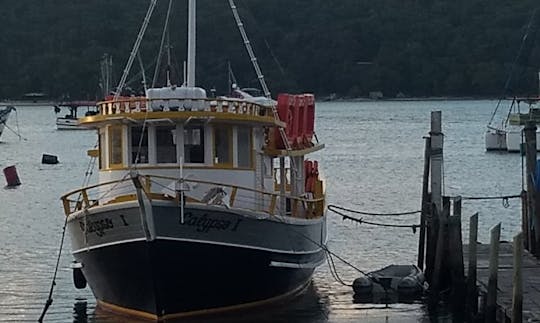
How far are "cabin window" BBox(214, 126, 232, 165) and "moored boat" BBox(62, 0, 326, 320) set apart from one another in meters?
0.02

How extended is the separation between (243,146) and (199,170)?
1229 millimetres

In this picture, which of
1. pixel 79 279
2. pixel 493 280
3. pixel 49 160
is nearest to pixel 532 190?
pixel 493 280

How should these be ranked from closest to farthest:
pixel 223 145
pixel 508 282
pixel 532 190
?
pixel 508 282 → pixel 223 145 → pixel 532 190

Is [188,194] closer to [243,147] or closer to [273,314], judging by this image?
[243,147]

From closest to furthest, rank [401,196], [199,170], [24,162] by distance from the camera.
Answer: [199,170] < [401,196] < [24,162]

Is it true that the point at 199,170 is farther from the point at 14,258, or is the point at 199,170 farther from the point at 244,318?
the point at 14,258

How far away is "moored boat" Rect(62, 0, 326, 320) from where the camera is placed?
25.6 metres

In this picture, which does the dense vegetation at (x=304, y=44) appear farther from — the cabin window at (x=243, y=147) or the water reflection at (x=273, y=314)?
the cabin window at (x=243, y=147)

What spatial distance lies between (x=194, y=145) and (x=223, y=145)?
1.98 ft

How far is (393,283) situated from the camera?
30109 millimetres

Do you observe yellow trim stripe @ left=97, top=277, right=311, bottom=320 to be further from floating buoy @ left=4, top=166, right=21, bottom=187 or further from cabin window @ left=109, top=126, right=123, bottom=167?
floating buoy @ left=4, top=166, right=21, bottom=187

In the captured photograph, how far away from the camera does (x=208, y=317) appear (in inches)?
1048

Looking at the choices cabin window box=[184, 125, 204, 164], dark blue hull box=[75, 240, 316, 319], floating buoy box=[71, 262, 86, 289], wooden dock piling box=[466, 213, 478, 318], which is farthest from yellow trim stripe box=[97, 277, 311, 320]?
A: wooden dock piling box=[466, 213, 478, 318]

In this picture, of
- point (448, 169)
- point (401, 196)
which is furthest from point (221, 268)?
point (448, 169)
